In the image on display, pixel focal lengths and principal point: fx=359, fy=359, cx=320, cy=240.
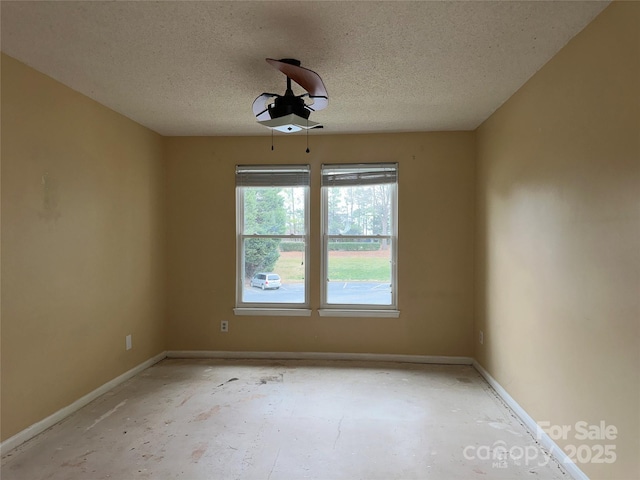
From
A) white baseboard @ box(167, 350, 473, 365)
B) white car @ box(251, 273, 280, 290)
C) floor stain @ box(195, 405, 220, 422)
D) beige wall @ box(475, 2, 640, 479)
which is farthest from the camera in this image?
white car @ box(251, 273, 280, 290)

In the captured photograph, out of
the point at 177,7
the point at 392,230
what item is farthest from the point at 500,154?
the point at 177,7

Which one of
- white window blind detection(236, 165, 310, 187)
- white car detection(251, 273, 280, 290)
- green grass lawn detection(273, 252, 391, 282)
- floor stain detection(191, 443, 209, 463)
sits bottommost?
floor stain detection(191, 443, 209, 463)

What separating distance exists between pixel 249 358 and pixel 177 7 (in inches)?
131

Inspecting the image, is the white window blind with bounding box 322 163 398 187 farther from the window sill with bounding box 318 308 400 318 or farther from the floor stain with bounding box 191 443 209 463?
the floor stain with bounding box 191 443 209 463

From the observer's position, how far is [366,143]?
13.0 ft

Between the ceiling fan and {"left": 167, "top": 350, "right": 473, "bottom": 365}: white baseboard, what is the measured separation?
8.19 ft

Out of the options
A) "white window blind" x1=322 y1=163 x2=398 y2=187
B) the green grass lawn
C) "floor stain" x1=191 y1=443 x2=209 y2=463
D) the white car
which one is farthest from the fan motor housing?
"floor stain" x1=191 y1=443 x2=209 y2=463

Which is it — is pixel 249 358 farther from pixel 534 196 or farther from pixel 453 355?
pixel 534 196

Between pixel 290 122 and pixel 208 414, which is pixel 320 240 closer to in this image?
pixel 290 122

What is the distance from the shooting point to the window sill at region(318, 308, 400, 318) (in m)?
3.90

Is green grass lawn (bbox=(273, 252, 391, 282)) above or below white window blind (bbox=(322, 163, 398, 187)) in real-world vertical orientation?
below

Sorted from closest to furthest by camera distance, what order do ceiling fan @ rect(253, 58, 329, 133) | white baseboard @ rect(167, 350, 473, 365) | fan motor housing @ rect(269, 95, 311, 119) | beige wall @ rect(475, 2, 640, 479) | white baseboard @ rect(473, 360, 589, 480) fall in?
beige wall @ rect(475, 2, 640, 479), white baseboard @ rect(473, 360, 589, 480), ceiling fan @ rect(253, 58, 329, 133), fan motor housing @ rect(269, 95, 311, 119), white baseboard @ rect(167, 350, 473, 365)

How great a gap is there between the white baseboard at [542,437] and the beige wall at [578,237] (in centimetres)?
6

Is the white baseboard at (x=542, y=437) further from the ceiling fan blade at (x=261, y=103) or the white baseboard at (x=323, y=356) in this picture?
the ceiling fan blade at (x=261, y=103)
